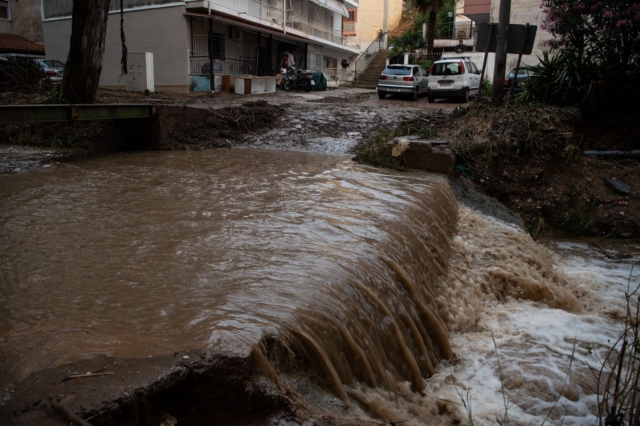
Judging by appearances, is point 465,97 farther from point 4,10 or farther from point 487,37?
point 4,10

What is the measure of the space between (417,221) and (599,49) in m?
7.40

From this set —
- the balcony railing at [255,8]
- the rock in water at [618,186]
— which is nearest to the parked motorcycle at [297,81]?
the balcony railing at [255,8]

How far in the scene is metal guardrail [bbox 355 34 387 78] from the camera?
39.2m

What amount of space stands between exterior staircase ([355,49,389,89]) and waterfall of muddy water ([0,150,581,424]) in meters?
27.8

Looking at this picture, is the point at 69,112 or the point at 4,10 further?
the point at 4,10

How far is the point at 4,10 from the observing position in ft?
101

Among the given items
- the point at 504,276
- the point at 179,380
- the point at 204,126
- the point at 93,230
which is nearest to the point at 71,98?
the point at 204,126

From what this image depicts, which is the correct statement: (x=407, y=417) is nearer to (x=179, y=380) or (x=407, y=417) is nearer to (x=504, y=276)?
(x=179, y=380)

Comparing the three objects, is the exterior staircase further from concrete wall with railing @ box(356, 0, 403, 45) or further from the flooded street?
the flooded street

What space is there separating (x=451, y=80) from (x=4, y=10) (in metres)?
27.2

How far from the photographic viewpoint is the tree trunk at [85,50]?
10406 mm

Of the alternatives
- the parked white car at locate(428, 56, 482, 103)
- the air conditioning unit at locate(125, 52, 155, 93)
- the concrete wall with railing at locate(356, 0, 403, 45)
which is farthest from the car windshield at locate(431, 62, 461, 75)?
the concrete wall with railing at locate(356, 0, 403, 45)

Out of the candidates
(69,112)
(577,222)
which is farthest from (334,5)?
(577,222)

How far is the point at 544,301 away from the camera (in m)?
5.67
